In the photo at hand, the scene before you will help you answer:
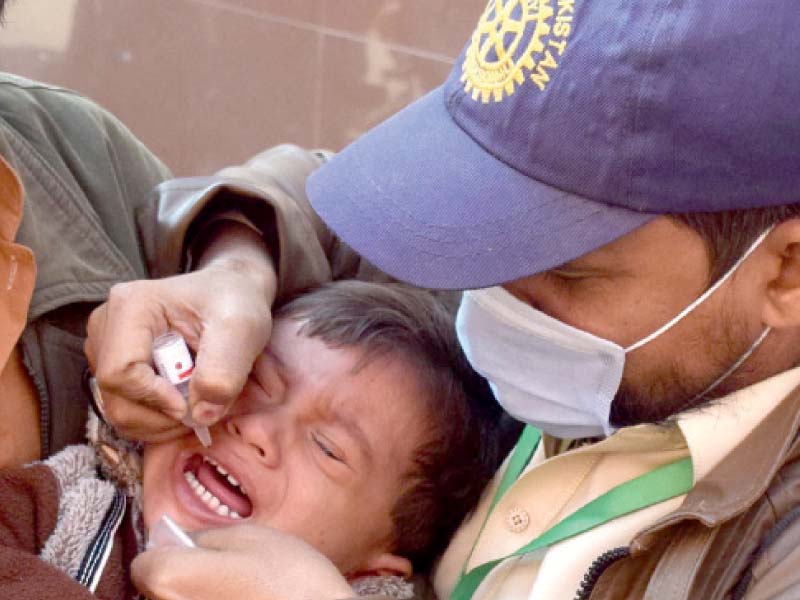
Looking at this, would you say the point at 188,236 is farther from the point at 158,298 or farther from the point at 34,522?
the point at 34,522

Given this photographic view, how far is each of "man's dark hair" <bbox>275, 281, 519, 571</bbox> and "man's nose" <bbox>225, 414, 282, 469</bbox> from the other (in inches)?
6.8

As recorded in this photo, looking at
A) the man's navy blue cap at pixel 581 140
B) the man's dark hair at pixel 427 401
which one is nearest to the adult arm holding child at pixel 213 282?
the man's dark hair at pixel 427 401

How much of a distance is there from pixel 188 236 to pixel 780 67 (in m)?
0.99

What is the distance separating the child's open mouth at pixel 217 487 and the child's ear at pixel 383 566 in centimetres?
24

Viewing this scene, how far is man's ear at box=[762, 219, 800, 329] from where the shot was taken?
4.33ft

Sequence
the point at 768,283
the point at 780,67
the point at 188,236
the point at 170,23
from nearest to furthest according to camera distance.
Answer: the point at 780,67 < the point at 768,283 < the point at 188,236 < the point at 170,23

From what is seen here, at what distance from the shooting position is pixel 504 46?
4.41 feet

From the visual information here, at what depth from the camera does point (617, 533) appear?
1409mm

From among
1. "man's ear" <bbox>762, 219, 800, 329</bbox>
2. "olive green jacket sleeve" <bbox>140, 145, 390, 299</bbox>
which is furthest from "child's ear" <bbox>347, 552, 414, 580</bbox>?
"man's ear" <bbox>762, 219, 800, 329</bbox>

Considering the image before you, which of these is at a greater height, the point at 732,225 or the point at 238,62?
the point at 732,225

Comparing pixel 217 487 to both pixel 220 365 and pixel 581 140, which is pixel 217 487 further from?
pixel 581 140

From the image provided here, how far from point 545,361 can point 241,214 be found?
0.61m

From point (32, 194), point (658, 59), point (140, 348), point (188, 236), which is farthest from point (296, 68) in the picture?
point (658, 59)

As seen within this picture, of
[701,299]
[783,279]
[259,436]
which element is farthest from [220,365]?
[783,279]
